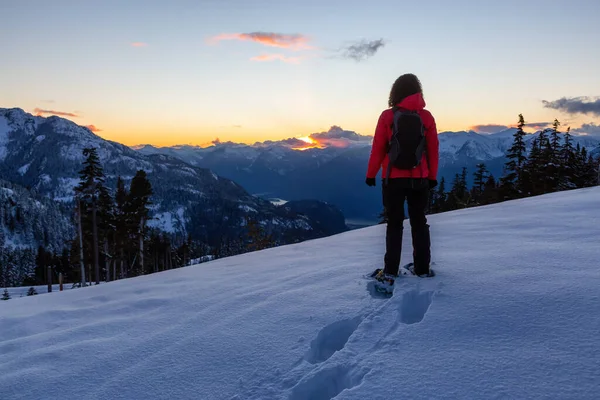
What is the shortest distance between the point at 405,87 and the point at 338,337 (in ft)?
10.0

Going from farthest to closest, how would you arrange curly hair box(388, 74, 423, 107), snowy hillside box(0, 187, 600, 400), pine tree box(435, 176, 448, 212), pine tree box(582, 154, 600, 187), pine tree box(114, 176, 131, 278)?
pine tree box(435, 176, 448, 212), pine tree box(582, 154, 600, 187), pine tree box(114, 176, 131, 278), curly hair box(388, 74, 423, 107), snowy hillside box(0, 187, 600, 400)

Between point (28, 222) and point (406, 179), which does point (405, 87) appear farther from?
point (28, 222)

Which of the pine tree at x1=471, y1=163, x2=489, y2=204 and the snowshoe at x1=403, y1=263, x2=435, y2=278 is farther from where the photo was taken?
the pine tree at x1=471, y1=163, x2=489, y2=204

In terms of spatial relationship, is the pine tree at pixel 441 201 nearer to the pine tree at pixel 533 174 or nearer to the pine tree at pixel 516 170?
the pine tree at pixel 516 170

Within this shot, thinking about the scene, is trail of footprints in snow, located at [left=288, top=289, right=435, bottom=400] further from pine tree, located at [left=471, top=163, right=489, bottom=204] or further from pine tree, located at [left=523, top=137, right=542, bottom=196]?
pine tree, located at [left=471, top=163, right=489, bottom=204]

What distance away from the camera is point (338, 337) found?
10.0 feet

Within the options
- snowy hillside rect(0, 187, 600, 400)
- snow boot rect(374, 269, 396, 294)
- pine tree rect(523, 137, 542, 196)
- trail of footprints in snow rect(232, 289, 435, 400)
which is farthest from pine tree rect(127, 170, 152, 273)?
pine tree rect(523, 137, 542, 196)

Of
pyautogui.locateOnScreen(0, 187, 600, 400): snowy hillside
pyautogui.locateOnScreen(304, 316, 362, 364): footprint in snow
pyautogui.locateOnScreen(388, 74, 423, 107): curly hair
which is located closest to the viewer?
pyautogui.locateOnScreen(0, 187, 600, 400): snowy hillside

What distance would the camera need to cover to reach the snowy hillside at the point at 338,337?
2178 millimetres

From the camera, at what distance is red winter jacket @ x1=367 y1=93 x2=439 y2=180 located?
4.21 m

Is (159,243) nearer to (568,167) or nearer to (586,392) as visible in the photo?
(568,167)

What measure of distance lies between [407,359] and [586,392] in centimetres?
96

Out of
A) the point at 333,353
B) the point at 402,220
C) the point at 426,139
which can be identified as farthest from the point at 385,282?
the point at 426,139

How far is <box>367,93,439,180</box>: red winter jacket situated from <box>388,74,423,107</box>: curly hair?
11 cm
